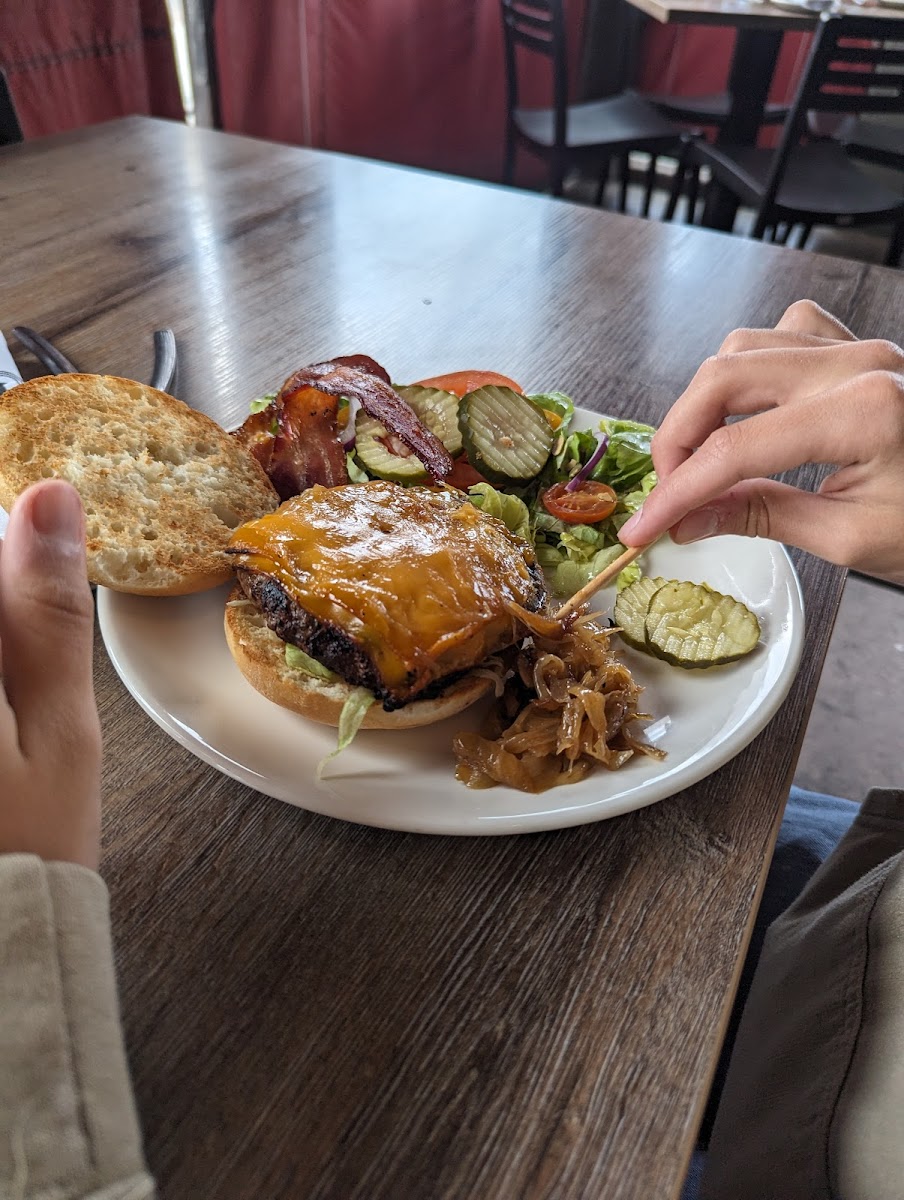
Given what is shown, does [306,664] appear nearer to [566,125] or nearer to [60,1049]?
[60,1049]

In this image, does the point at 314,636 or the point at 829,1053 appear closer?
the point at 829,1053

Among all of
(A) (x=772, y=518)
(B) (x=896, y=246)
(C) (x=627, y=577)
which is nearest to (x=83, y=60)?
(B) (x=896, y=246)

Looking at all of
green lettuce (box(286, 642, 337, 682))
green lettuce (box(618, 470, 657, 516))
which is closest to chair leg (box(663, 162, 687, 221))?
green lettuce (box(618, 470, 657, 516))

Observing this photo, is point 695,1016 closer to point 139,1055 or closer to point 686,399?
point 139,1055

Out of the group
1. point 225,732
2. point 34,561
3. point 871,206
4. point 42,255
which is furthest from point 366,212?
point 871,206

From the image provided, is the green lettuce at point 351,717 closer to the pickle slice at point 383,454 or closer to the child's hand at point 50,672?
the child's hand at point 50,672

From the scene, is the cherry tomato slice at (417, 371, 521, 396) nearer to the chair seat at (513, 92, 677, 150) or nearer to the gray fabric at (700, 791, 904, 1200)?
the gray fabric at (700, 791, 904, 1200)
